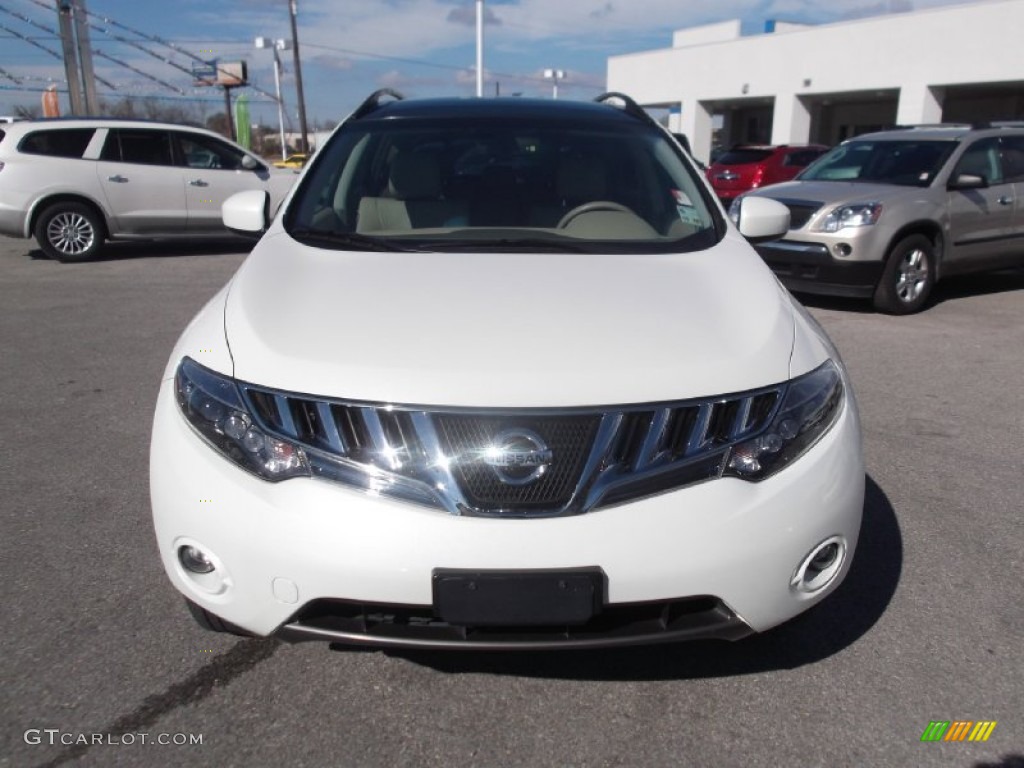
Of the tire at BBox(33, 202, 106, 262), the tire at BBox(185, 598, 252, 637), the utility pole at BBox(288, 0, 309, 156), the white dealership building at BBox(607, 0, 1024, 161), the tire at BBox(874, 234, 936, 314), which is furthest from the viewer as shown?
the utility pole at BBox(288, 0, 309, 156)

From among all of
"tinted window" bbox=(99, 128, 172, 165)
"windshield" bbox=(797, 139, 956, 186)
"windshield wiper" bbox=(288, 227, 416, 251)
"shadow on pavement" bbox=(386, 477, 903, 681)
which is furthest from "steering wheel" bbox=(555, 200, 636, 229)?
"tinted window" bbox=(99, 128, 172, 165)

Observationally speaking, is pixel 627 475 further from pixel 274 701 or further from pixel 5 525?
pixel 5 525

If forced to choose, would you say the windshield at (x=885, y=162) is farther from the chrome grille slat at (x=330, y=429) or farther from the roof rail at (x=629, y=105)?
the chrome grille slat at (x=330, y=429)

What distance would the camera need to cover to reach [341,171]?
11.7 ft

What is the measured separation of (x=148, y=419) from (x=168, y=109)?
58227 mm

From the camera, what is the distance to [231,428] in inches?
85.2

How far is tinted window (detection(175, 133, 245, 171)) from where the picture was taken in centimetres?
1160

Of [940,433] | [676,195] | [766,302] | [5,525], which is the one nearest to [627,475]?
[766,302]

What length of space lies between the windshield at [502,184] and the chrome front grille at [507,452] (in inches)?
48.0

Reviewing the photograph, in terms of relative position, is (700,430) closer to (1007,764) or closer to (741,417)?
(741,417)

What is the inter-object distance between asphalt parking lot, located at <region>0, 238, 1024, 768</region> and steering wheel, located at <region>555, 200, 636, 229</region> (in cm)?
162

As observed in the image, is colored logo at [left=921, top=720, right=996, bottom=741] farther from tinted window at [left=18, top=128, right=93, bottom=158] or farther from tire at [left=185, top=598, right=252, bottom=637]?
tinted window at [left=18, top=128, right=93, bottom=158]

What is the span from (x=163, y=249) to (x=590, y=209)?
10775mm

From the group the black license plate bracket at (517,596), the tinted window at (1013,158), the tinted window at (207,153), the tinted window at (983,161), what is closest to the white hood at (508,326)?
the black license plate bracket at (517,596)
